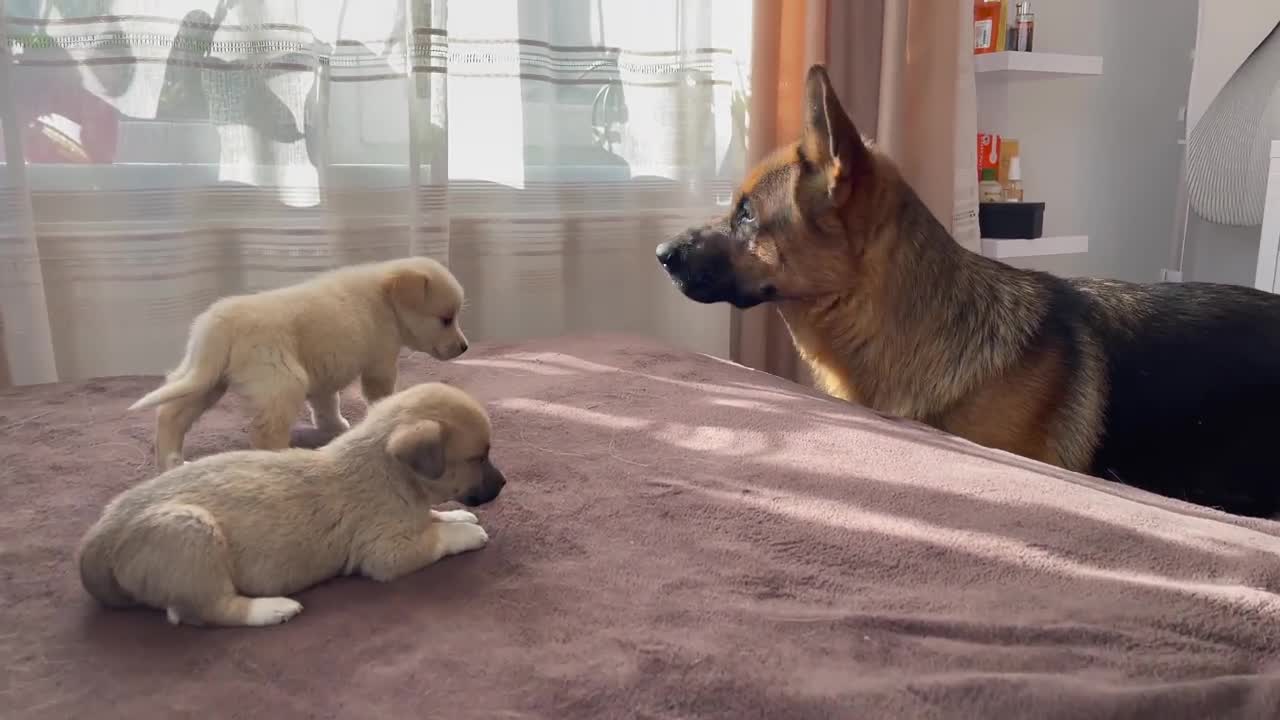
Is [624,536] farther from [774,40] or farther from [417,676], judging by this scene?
[774,40]

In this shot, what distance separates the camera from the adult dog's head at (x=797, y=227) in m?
1.58

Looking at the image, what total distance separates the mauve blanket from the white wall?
2.38 m

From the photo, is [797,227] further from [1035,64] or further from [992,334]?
[1035,64]

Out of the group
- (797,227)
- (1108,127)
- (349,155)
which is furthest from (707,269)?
(1108,127)

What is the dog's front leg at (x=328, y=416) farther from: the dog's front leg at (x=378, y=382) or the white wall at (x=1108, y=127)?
the white wall at (x=1108, y=127)

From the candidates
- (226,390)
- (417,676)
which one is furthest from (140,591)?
(226,390)

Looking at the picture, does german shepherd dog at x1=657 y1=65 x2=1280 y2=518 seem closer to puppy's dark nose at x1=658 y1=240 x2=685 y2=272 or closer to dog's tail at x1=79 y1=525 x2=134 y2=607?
puppy's dark nose at x1=658 y1=240 x2=685 y2=272

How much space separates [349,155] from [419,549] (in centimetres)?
156

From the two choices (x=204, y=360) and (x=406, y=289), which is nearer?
(x=204, y=360)

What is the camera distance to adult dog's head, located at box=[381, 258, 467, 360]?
1.39 meters

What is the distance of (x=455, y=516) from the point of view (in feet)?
3.48

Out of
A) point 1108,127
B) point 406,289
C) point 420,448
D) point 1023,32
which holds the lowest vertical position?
point 420,448

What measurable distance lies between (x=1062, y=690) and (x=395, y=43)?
6.64ft

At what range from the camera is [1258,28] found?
2.72 metres
